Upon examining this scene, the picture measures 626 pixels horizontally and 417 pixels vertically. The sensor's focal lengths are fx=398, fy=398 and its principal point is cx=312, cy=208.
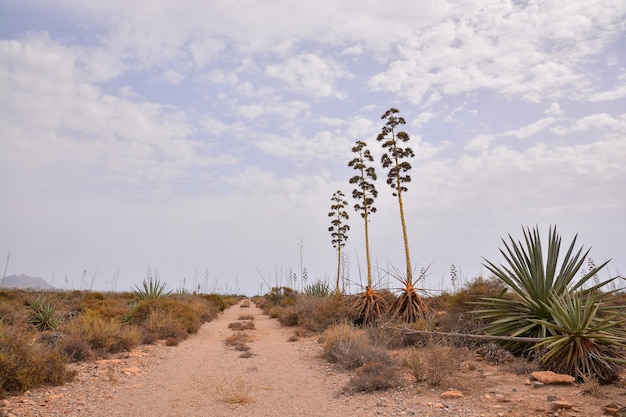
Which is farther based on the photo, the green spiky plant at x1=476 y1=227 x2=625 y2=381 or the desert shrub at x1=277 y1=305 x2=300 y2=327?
the desert shrub at x1=277 y1=305 x2=300 y2=327

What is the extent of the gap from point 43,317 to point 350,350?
450 inches

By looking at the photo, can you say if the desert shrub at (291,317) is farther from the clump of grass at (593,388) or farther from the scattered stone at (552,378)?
the clump of grass at (593,388)

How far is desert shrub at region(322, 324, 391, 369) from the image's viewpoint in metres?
8.77

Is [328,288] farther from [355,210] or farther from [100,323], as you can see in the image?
[100,323]

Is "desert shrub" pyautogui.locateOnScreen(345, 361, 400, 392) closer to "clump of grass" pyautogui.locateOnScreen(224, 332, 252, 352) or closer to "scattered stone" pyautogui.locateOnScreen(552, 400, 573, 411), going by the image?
"scattered stone" pyautogui.locateOnScreen(552, 400, 573, 411)

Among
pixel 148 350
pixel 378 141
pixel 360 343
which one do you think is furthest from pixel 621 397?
pixel 378 141

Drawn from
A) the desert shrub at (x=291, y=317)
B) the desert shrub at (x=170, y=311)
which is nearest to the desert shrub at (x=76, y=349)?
the desert shrub at (x=170, y=311)

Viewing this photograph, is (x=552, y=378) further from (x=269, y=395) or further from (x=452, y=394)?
(x=269, y=395)

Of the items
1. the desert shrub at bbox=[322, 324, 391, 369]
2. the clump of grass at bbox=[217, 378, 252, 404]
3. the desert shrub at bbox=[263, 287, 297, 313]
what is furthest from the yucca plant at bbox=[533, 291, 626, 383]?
the desert shrub at bbox=[263, 287, 297, 313]

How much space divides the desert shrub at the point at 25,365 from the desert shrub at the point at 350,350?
573cm

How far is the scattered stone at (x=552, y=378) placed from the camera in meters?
6.20

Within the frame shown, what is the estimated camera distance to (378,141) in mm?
16172

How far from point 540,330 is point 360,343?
3.94 meters

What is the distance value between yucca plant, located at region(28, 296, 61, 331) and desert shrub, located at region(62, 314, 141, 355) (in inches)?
136
